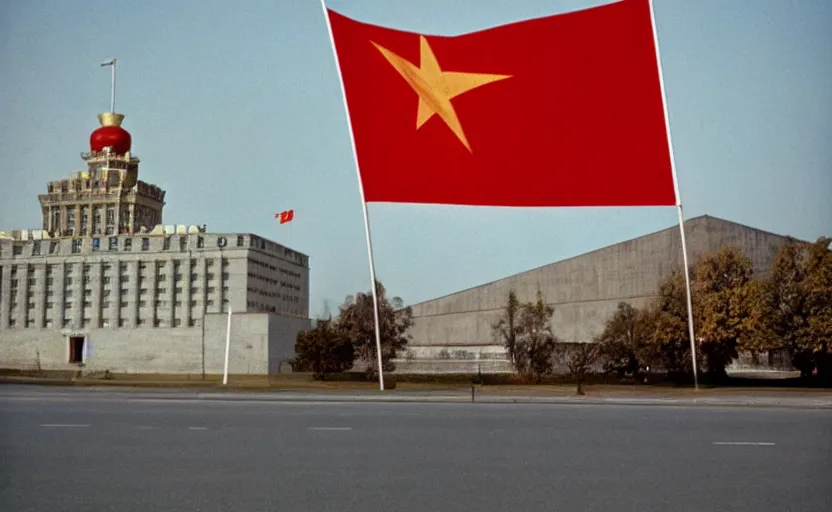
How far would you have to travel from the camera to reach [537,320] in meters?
62.6

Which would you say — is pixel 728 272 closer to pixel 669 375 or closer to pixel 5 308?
pixel 669 375

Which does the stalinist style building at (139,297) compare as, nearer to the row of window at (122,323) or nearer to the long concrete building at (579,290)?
the row of window at (122,323)

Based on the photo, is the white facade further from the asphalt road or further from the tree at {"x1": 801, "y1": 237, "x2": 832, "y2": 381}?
the asphalt road

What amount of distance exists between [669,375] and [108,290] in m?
71.7

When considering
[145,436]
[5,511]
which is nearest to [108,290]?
[145,436]

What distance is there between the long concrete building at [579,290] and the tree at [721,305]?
82.1ft

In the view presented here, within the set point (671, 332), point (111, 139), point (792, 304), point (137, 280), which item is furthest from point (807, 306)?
point (111, 139)

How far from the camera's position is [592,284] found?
274 ft

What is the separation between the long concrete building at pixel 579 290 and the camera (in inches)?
2943

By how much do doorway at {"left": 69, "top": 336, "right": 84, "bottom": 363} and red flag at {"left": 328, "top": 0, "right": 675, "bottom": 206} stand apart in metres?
79.7

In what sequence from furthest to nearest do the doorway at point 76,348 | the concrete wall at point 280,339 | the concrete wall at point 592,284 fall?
the doorway at point 76,348 → the concrete wall at point 280,339 → the concrete wall at point 592,284

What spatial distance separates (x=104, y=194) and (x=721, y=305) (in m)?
121

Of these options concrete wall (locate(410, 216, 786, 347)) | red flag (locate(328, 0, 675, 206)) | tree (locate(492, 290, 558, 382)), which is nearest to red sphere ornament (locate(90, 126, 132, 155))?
concrete wall (locate(410, 216, 786, 347))

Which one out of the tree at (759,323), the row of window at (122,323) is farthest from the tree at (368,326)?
the row of window at (122,323)
